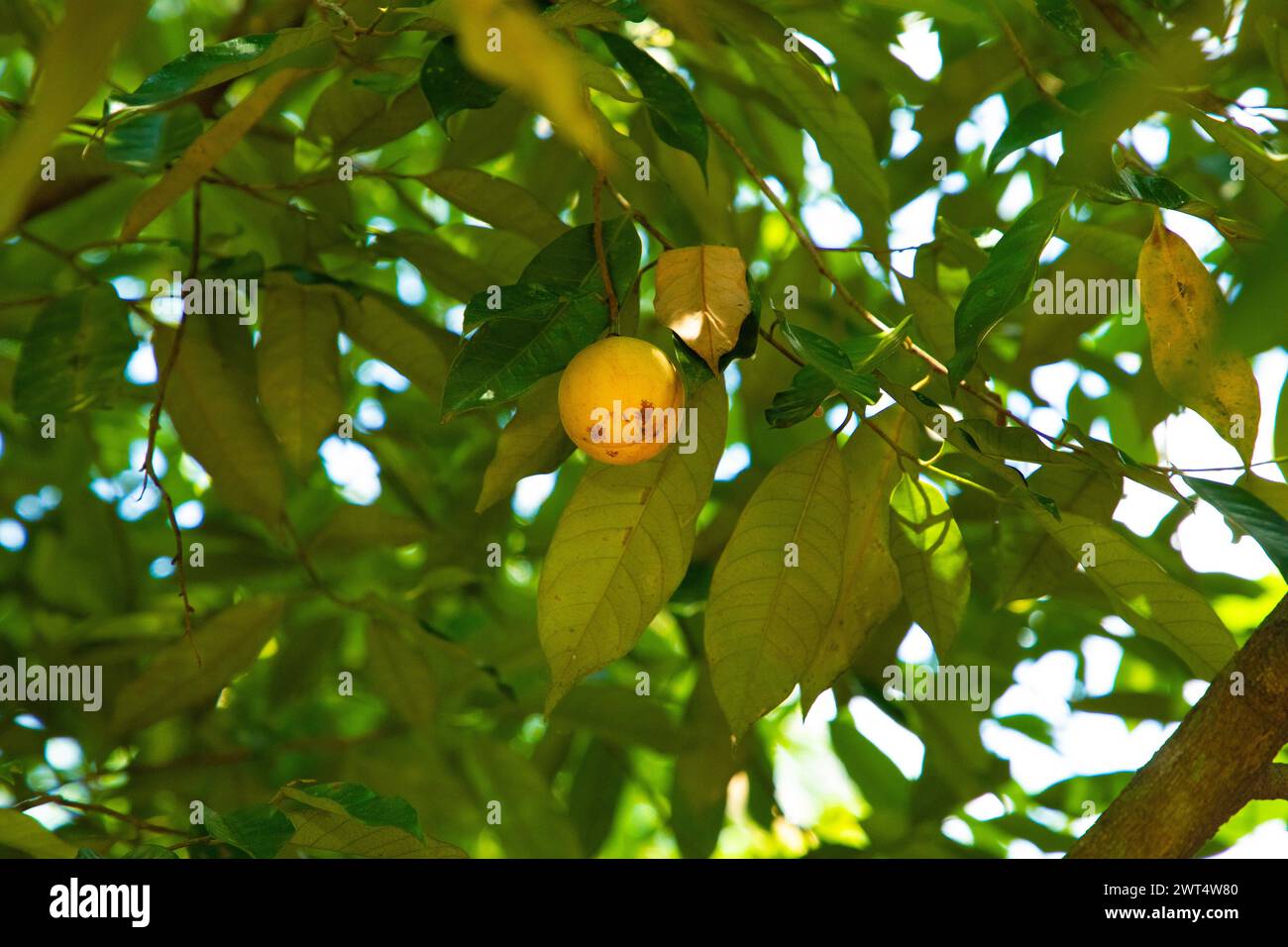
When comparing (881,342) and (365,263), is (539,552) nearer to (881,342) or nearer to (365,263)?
(365,263)

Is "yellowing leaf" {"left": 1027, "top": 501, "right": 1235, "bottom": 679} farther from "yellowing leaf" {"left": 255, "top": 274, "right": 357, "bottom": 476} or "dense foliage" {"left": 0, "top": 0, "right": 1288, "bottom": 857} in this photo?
"yellowing leaf" {"left": 255, "top": 274, "right": 357, "bottom": 476}

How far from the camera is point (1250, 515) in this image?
95 centimetres

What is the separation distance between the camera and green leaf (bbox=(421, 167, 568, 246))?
1365 mm

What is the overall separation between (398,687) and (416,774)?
26 cm

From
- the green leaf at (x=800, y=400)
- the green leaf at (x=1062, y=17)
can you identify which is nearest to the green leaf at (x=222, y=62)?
the green leaf at (x=800, y=400)

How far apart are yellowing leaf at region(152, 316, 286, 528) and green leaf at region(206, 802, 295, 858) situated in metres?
0.60

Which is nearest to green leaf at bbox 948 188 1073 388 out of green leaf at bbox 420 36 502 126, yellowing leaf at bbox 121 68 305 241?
green leaf at bbox 420 36 502 126

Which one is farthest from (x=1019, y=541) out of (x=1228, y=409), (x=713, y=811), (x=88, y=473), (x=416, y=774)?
(x=88, y=473)

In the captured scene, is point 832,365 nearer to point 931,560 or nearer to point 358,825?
point 931,560

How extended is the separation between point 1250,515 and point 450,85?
2.53ft

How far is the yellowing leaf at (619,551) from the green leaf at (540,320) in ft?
0.45

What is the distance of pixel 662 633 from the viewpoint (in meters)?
2.21

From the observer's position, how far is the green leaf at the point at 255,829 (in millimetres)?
903

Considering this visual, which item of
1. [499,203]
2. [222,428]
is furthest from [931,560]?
[222,428]
